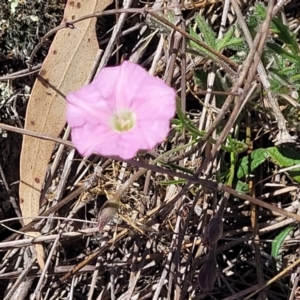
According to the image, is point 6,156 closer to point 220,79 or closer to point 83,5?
point 83,5

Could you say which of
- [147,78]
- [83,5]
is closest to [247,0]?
[83,5]

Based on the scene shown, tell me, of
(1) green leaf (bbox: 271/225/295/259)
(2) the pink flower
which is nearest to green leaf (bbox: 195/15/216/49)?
(2) the pink flower

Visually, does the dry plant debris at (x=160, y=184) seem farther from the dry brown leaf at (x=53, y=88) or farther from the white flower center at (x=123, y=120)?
the white flower center at (x=123, y=120)

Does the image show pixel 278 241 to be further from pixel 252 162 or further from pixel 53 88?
pixel 53 88

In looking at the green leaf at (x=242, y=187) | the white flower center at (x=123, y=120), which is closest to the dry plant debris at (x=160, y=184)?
the green leaf at (x=242, y=187)

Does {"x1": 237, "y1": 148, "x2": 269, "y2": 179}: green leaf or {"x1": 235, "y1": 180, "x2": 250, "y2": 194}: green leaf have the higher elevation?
{"x1": 237, "y1": 148, "x2": 269, "y2": 179}: green leaf

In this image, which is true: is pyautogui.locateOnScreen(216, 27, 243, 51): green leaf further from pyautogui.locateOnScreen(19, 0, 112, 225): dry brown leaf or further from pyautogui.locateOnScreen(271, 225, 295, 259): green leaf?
pyautogui.locateOnScreen(271, 225, 295, 259): green leaf

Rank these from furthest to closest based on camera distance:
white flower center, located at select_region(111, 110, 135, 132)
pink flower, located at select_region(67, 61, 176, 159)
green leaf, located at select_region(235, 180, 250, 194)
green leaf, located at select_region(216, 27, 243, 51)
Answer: green leaf, located at select_region(235, 180, 250, 194), green leaf, located at select_region(216, 27, 243, 51), white flower center, located at select_region(111, 110, 135, 132), pink flower, located at select_region(67, 61, 176, 159)

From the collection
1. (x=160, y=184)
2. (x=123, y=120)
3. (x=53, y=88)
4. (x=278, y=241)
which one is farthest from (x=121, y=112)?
(x=278, y=241)
